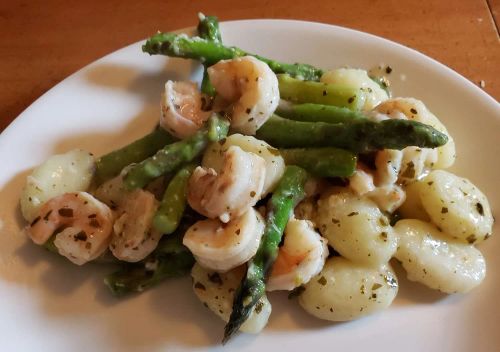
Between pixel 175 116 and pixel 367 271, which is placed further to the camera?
pixel 175 116

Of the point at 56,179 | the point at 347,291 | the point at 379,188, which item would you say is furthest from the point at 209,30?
the point at 347,291

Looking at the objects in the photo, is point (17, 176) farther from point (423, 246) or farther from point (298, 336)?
point (423, 246)

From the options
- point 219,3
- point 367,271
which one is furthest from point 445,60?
point 367,271

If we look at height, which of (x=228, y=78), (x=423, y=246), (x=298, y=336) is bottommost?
(x=298, y=336)

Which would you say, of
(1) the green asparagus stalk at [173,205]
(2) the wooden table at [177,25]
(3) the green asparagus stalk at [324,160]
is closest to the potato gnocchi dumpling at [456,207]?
(3) the green asparagus stalk at [324,160]

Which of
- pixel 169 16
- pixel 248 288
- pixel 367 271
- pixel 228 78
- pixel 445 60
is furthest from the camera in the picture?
pixel 169 16

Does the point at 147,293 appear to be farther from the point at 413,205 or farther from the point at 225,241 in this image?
the point at 413,205
